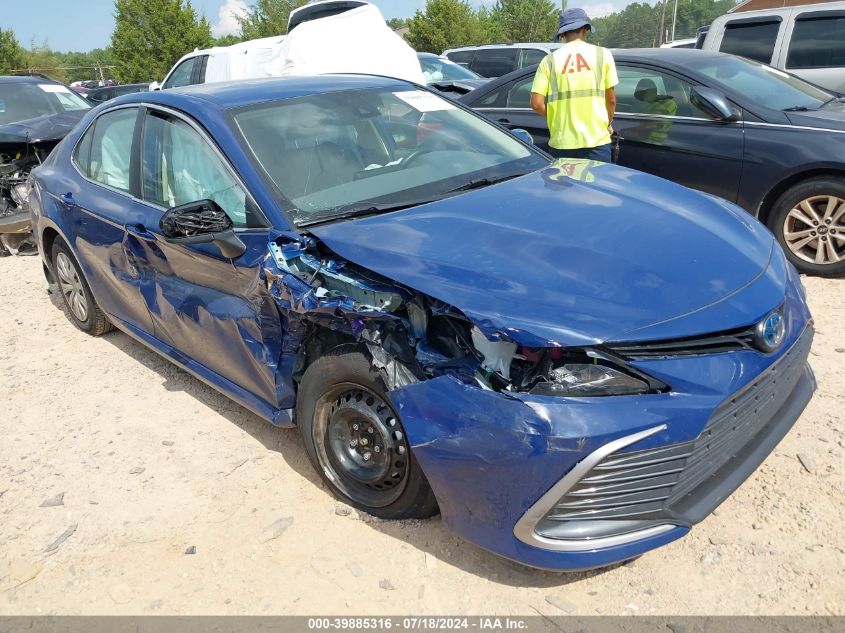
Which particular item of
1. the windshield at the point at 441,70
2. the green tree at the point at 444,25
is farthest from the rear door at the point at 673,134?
the green tree at the point at 444,25

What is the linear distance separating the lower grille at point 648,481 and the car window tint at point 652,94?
3.71 m

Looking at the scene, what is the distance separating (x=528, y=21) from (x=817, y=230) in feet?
121

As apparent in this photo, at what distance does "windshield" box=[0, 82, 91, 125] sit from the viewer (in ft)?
27.3

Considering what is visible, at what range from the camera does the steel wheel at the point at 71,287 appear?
4.80 meters

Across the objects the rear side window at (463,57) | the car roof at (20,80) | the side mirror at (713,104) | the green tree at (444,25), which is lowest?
the side mirror at (713,104)

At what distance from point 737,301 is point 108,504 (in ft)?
8.79

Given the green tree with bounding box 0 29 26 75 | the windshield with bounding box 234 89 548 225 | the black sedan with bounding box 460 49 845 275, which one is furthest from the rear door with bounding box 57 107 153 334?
the green tree with bounding box 0 29 26 75

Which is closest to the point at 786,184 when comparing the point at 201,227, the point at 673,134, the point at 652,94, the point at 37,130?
the point at 673,134

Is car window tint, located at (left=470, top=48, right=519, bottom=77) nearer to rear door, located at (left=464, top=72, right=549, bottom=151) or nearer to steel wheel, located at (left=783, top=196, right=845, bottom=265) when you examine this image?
rear door, located at (left=464, top=72, right=549, bottom=151)

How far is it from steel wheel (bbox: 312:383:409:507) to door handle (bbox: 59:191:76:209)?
→ 240 centimetres

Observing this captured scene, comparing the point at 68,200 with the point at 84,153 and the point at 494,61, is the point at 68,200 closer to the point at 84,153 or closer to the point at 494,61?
the point at 84,153

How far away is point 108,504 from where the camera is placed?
10.3 ft

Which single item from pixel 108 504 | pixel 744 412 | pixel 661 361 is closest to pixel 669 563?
pixel 744 412

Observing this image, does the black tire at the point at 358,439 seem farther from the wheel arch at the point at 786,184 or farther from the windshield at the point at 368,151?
the wheel arch at the point at 786,184
